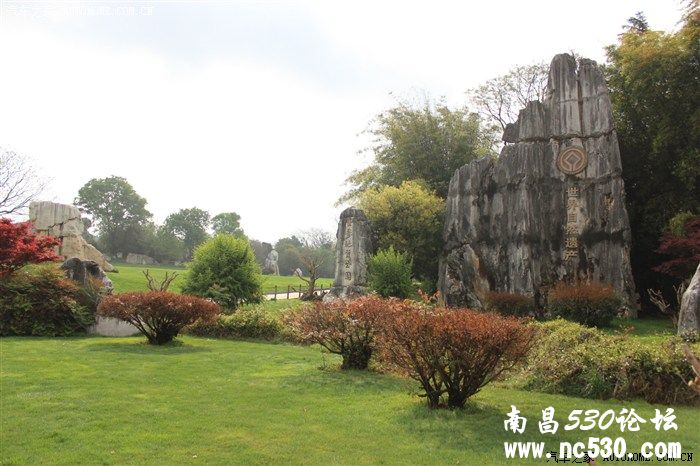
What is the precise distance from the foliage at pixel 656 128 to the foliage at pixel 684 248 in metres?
1.62

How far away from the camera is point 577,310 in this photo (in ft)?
49.7

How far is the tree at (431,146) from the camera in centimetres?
2939

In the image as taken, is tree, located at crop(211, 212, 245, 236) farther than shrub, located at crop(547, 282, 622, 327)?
Yes

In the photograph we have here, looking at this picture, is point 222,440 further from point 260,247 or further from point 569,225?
point 260,247

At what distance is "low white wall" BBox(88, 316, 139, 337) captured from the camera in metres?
14.1

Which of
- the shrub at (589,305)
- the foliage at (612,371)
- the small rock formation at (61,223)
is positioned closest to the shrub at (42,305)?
the foliage at (612,371)

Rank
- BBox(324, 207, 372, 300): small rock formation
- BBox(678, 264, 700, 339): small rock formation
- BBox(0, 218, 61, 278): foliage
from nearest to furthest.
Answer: BBox(678, 264, 700, 339): small rock formation, BBox(0, 218, 61, 278): foliage, BBox(324, 207, 372, 300): small rock formation

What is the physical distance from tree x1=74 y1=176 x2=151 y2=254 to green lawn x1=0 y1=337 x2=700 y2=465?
46.9 meters

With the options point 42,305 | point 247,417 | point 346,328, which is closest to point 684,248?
point 346,328

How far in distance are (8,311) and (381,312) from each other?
400 inches

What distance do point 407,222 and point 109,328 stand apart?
41.9 feet

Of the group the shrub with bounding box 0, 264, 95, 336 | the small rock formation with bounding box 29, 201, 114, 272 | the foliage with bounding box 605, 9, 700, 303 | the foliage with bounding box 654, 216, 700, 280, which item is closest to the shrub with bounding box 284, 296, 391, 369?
the shrub with bounding box 0, 264, 95, 336

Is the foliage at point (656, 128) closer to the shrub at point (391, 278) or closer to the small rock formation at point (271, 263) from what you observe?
the shrub at point (391, 278)

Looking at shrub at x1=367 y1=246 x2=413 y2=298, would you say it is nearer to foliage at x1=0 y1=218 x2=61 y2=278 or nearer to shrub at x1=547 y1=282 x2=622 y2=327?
shrub at x1=547 y1=282 x2=622 y2=327
